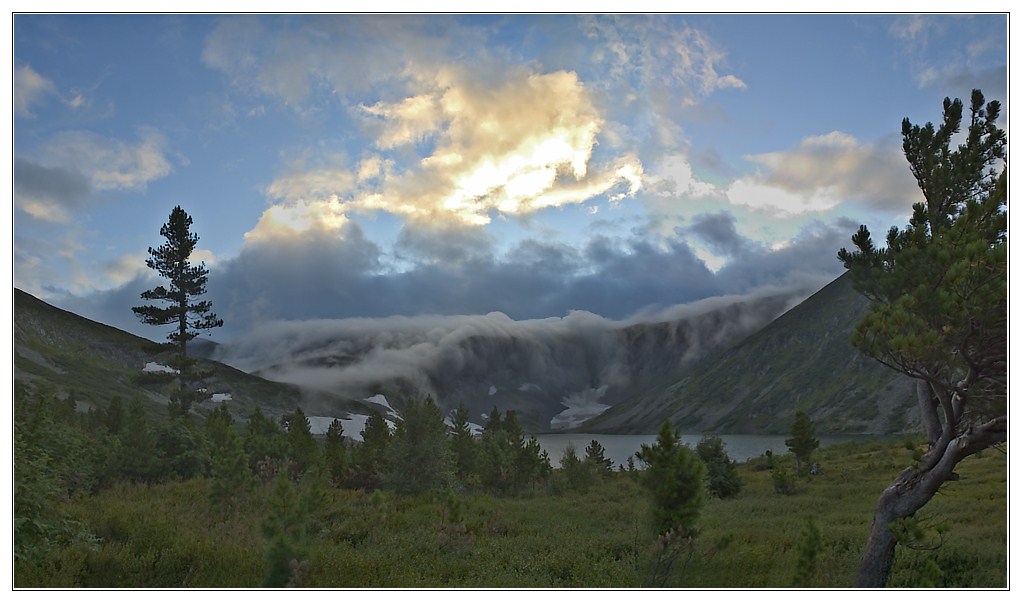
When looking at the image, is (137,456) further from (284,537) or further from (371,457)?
(284,537)

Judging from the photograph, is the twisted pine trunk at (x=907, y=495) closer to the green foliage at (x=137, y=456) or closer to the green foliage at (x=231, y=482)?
the green foliage at (x=231, y=482)

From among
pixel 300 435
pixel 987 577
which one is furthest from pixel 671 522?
pixel 300 435

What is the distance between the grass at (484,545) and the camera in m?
10.9

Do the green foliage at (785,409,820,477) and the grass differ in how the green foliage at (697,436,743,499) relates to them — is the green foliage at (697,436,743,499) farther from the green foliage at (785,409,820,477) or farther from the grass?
the green foliage at (785,409,820,477)

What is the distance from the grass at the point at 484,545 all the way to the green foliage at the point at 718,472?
4.75m

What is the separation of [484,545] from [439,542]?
4.37ft

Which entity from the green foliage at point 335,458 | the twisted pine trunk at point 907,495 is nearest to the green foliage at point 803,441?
the green foliage at point 335,458

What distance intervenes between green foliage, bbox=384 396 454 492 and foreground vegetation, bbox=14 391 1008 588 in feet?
3.02

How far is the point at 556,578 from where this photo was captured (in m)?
12.5

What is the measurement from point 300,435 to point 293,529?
55.0 feet

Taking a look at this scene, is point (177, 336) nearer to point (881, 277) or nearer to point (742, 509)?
point (742, 509)

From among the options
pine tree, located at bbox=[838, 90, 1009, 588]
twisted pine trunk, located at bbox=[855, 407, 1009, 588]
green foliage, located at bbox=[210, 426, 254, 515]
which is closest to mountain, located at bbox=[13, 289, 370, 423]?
green foliage, located at bbox=[210, 426, 254, 515]

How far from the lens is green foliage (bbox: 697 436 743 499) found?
1139 inches

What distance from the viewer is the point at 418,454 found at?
82.0ft
